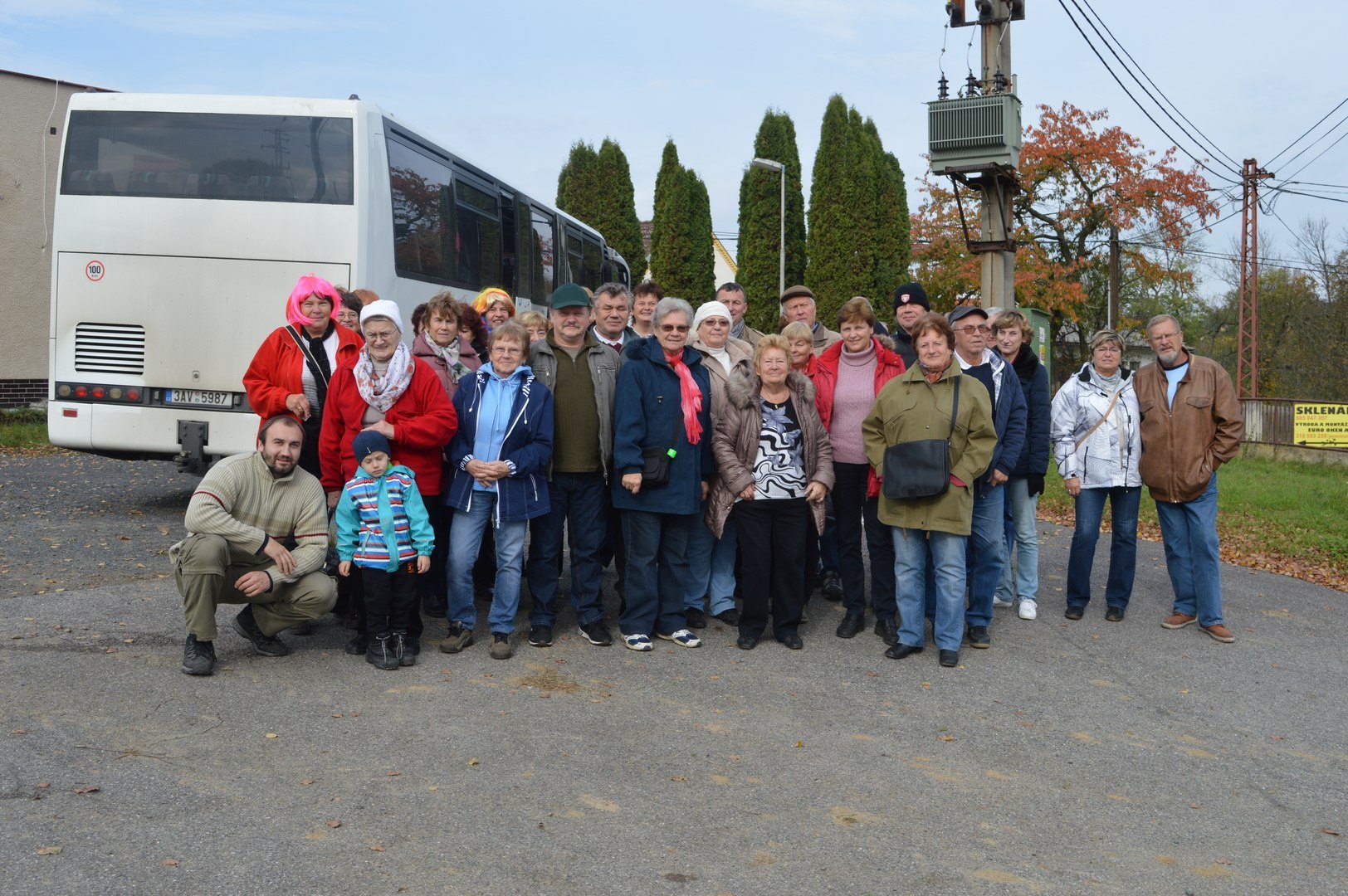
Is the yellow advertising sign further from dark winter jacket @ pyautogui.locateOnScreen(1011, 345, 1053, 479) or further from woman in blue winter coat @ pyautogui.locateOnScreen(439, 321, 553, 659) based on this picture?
woman in blue winter coat @ pyautogui.locateOnScreen(439, 321, 553, 659)

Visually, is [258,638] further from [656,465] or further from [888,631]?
[888,631]

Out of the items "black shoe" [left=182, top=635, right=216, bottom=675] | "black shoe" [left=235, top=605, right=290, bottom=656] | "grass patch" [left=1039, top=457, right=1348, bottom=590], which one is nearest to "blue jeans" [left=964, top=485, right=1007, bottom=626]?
"black shoe" [left=235, top=605, right=290, bottom=656]

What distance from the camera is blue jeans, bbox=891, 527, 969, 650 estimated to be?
20.5 ft

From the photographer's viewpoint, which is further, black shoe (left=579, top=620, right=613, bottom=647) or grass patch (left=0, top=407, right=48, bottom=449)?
grass patch (left=0, top=407, right=48, bottom=449)

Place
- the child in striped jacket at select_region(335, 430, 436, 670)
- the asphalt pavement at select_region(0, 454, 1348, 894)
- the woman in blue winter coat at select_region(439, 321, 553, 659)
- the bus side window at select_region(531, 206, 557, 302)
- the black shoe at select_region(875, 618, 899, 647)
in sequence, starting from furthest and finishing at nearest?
1. the bus side window at select_region(531, 206, 557, 302)
2. the black shoe at select_region(875, 618, 899, 647)
3. the woman in blue winter coat at select_region(439, 321, 553, 659)
4. the child in striped jacket at select_region(335, 430, 436, 670)
5. the asphalt pavement at select_region(0, 454, 1348, 894)

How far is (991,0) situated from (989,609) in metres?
9.28

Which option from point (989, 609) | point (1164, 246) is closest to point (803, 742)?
point (989, 609)

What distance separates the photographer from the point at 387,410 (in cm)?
590

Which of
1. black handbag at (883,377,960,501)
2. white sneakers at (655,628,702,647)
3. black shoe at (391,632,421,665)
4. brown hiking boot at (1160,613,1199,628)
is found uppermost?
black handbag at (883,377,960,501)

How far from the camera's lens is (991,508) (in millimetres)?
6750

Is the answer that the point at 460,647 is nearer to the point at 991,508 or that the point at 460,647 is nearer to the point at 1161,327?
the point at 991,508

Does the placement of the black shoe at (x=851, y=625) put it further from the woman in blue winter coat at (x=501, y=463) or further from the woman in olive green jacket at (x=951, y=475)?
the woman in blue winter coat at (x=501, y=463)

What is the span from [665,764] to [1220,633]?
13.8 ft

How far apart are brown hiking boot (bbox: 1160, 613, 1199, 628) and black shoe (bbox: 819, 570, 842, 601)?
207 cm
